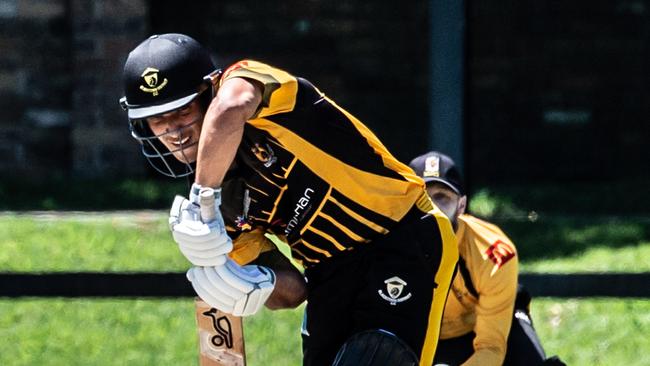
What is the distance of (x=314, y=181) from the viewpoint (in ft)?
15.8

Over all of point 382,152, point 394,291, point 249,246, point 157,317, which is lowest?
point 157,317

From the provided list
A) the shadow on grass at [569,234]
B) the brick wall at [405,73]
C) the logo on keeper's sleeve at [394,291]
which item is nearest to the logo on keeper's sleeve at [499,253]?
the logo on keeper's sleeve at [394,291]

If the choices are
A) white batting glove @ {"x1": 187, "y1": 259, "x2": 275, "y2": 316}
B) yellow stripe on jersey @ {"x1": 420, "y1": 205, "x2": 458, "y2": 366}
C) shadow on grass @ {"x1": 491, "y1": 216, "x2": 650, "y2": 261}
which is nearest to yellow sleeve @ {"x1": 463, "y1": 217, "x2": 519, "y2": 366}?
yellow stripe on jersey @ {"x1": 420, "y1": 205, "x2": 458, "y2": 366}

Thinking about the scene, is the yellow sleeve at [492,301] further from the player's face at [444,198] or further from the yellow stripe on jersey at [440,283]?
the yellow stripe on jersey at [440,283]

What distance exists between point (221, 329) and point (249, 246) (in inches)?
11.2

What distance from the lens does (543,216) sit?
1001cm

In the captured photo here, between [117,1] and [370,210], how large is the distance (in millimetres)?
6542

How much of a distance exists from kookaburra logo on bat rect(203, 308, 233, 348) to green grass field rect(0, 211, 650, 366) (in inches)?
92.1

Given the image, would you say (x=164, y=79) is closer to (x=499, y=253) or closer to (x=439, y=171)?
(x=439, y=171)

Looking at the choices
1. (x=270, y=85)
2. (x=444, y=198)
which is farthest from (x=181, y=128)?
(x=444, y=198)

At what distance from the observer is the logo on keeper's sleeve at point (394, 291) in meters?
4.88

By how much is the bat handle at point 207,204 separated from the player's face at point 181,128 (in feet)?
1.17

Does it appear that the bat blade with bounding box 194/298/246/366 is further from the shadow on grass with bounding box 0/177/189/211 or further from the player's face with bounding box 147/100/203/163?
the shadow on grass with bounding box 0/177/189/211

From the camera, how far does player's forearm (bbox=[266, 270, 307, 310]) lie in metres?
5.21
